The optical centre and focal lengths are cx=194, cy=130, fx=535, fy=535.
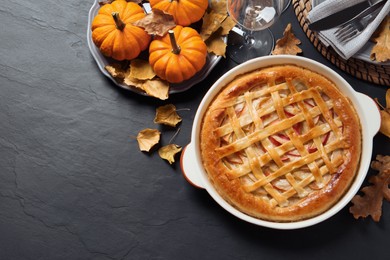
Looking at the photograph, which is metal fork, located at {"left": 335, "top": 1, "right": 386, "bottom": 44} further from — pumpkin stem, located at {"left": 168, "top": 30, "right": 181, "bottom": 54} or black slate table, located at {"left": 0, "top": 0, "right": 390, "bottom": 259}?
pumpkin stem, located at {"left": 168, "top": 30, "right": 181, "bottom": 54}

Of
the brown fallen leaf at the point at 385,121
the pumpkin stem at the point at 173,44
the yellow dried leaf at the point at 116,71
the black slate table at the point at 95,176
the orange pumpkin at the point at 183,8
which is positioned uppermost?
the orange pumpkin at the point at 183,8

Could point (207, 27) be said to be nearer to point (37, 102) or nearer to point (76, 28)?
point (76, 28)

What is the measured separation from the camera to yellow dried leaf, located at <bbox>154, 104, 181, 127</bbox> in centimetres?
212

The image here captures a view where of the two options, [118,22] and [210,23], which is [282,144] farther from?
[118,22]

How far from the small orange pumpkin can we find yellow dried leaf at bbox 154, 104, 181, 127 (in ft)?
0.38

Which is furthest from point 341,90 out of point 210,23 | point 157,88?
point 157,88

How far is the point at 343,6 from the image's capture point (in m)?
1.96

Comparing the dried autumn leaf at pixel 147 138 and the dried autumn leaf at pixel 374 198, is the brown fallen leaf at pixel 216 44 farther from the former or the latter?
the dried autumn leaf at pixel 374 198

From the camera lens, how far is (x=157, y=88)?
2092mm

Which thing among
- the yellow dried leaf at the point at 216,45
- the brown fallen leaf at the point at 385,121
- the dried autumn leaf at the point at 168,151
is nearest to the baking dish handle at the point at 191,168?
the dried autumn leaf at the point at 168,151

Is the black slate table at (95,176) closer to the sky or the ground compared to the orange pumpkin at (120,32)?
closer to the ground

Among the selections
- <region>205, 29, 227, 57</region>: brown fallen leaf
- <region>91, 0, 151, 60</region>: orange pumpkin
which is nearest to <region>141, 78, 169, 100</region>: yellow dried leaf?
<region>91, 0, 151, 60</region>: orange pumpkin

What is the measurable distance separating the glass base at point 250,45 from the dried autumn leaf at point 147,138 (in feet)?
1.46

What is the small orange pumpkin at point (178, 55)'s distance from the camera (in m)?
2.03
